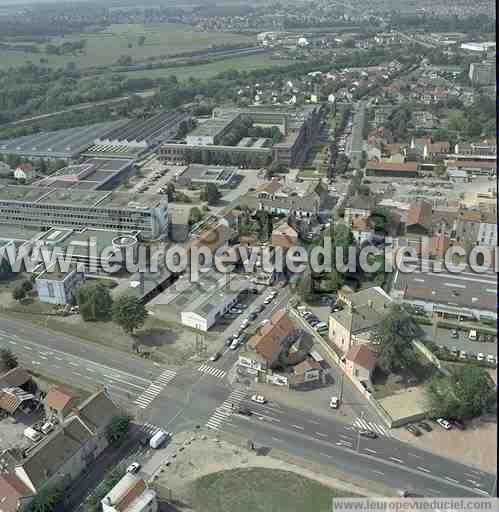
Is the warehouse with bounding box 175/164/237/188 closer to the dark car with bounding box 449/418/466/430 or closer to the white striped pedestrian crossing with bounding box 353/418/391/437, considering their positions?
the white striped pedestrian crossing with bounding box 353/418/391/437

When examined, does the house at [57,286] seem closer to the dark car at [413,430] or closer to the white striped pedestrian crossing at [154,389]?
the white striped pedestrian crossing at [154,389]

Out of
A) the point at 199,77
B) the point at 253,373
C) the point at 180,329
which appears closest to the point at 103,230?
the point at 180,329

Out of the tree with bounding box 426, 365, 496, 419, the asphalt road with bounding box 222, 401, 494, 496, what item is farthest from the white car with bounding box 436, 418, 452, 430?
the asphalt road with bounding box 222, 401, 494, 496

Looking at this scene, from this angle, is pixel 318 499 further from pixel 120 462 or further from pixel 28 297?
pixel 28 297

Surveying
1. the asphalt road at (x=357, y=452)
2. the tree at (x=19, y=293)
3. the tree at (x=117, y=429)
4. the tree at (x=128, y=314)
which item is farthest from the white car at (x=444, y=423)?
the tree at (x=19, y=293)

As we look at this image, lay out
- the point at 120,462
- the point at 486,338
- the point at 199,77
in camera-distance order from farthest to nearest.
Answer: the point at 199,77 < the point at 486,338 < the point at 120,462

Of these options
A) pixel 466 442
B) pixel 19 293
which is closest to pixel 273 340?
pixel 466 442
